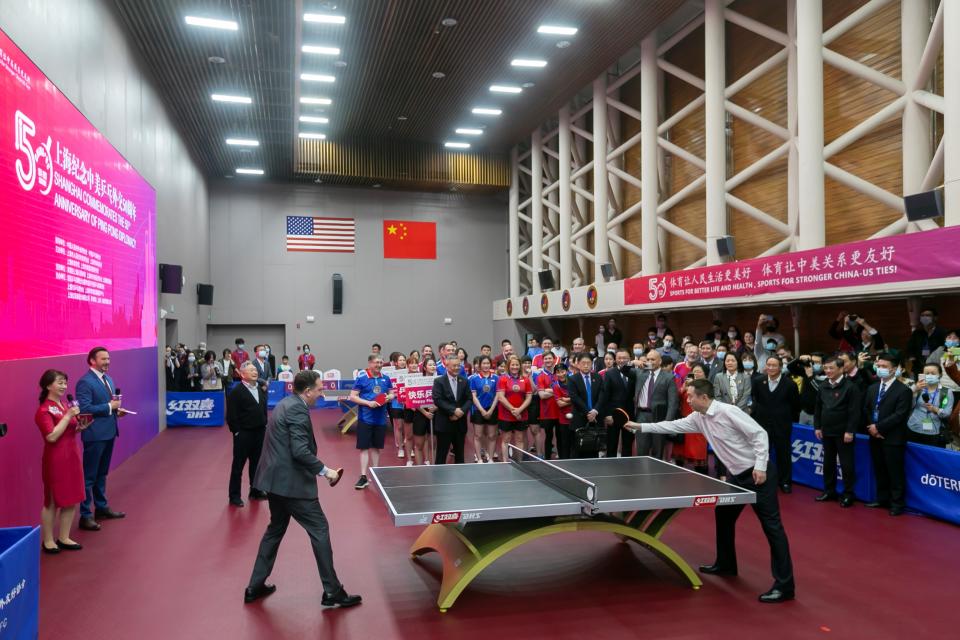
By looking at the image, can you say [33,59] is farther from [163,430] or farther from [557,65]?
[557,65]

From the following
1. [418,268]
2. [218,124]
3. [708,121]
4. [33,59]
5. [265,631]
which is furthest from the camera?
[418,268]

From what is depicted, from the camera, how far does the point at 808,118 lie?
32.3ft

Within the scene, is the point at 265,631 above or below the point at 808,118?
below

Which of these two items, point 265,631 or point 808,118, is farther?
point 808,118

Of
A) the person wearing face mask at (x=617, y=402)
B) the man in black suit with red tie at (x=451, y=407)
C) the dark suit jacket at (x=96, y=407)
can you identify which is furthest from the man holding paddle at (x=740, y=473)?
the dark suit jacket at (x=96, y=407)

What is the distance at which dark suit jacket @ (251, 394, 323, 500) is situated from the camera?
456 centimetres

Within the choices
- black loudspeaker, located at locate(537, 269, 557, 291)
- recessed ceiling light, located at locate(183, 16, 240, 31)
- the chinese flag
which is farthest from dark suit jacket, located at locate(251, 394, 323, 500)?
the chinese flag

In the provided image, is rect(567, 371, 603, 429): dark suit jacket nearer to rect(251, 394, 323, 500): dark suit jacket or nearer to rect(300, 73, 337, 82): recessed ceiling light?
rect(251, 394, 323, 500): dark suit jacket

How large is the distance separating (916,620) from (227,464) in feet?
29.2

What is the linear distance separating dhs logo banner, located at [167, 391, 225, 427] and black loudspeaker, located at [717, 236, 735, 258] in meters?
10.7

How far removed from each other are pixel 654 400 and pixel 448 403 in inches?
104

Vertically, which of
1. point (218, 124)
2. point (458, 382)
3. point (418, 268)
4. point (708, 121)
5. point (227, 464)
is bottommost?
point (227, 464)

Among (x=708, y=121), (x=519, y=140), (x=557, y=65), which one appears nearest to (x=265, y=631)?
(x=708, y=121)

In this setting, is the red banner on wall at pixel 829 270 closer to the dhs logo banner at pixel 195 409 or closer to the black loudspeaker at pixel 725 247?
the black loudspeaker at pixel 725 247
